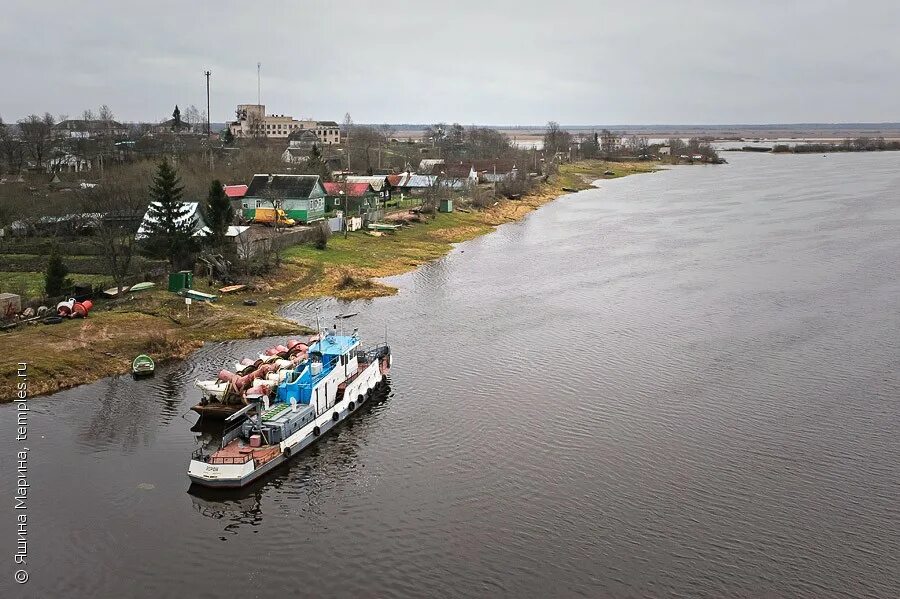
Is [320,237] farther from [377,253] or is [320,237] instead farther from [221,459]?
[221,459]

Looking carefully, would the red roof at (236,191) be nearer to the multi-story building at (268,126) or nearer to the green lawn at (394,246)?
the green lawn at (394,246)

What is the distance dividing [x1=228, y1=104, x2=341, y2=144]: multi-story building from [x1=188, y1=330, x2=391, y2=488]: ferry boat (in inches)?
5504

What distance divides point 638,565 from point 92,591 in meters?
13.2

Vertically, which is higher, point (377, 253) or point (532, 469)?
point (377, 253)

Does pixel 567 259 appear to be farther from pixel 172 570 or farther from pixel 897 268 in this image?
pixel 172 570

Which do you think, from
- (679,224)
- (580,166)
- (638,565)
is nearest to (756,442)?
(638,565)

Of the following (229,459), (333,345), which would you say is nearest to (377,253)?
(333,345)

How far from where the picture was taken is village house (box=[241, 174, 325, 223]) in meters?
63.1

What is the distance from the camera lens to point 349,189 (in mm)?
71938

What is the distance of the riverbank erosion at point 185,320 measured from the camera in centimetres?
3117

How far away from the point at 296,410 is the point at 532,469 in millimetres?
8052

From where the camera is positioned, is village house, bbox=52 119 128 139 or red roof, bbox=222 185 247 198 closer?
red roof, bbox=222 185 247 198

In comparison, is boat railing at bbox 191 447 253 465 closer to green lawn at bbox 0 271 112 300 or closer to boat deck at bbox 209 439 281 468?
boat deck at bbox 209 439 281 468

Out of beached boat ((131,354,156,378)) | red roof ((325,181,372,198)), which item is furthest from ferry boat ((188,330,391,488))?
red roof ((325,181,372,198))
